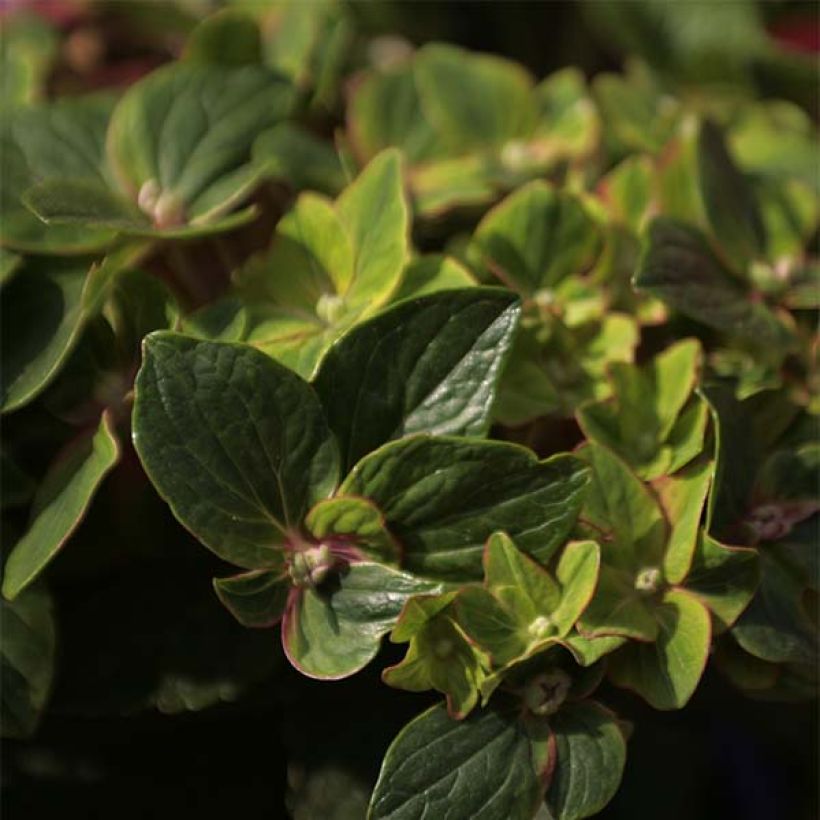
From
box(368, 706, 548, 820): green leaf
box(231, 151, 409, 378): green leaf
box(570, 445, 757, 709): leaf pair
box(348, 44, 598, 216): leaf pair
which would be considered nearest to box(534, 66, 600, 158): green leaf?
box(348, 44, 598, 216): leaf pair

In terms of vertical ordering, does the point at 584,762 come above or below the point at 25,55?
below

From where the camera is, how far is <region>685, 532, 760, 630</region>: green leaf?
1.78 feet

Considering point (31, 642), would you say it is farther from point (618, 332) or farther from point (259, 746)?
point (618, 332)

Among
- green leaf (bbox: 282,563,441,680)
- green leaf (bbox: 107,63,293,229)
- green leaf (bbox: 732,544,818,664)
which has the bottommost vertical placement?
green leaf (bbox: 732,544,818,664)

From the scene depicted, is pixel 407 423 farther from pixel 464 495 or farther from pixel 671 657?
pixel 671 657

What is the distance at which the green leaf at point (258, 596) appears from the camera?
0.53 m

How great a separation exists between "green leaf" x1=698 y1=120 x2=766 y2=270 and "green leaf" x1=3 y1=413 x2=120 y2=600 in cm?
36

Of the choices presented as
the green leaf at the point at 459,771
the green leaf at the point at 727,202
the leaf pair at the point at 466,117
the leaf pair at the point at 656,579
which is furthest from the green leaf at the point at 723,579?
the leaf pair at the point at 466,117

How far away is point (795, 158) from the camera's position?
856 mm

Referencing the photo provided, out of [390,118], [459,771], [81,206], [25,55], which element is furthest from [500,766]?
[25,55]

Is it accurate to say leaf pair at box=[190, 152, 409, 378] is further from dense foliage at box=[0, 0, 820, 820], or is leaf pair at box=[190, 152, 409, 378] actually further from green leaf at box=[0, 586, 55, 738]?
green leaf at box=[0, 586, 55, 738]

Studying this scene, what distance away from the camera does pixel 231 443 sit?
521 mm

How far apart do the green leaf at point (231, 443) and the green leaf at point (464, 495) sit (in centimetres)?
3

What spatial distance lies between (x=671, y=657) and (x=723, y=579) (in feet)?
0.15
